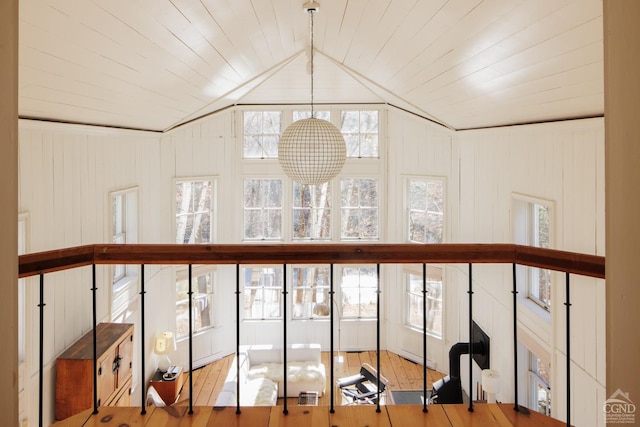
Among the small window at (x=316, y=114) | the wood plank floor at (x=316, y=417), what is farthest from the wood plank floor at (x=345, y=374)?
the wood plank floor at (x=316, y=417)

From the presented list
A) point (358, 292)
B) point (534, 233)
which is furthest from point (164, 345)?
point (534, 233)

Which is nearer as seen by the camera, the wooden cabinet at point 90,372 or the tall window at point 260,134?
the wooden cabinet at point 90,372

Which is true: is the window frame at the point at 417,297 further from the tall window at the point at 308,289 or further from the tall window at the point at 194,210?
the tall window at the point at 194,210

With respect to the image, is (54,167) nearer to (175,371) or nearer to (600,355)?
(175,371)

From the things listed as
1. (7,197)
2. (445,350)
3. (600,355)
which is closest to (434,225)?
(445,350)

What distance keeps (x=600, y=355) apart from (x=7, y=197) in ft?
12.1

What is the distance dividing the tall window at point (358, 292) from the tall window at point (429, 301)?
65cm

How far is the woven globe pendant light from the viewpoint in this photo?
377 cm

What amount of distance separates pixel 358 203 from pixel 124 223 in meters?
3.88

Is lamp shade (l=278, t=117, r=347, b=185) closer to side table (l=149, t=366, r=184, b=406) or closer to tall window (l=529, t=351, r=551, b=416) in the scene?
tall window (l=529, t=351, r=551, b=416)

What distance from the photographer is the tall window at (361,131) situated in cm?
801

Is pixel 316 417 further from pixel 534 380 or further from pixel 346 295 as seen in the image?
pixel 346 295

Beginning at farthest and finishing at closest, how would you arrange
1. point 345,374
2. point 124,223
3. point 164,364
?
1. point 345,374
2. point 164,364
3. point 124,223

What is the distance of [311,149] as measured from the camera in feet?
12.4
